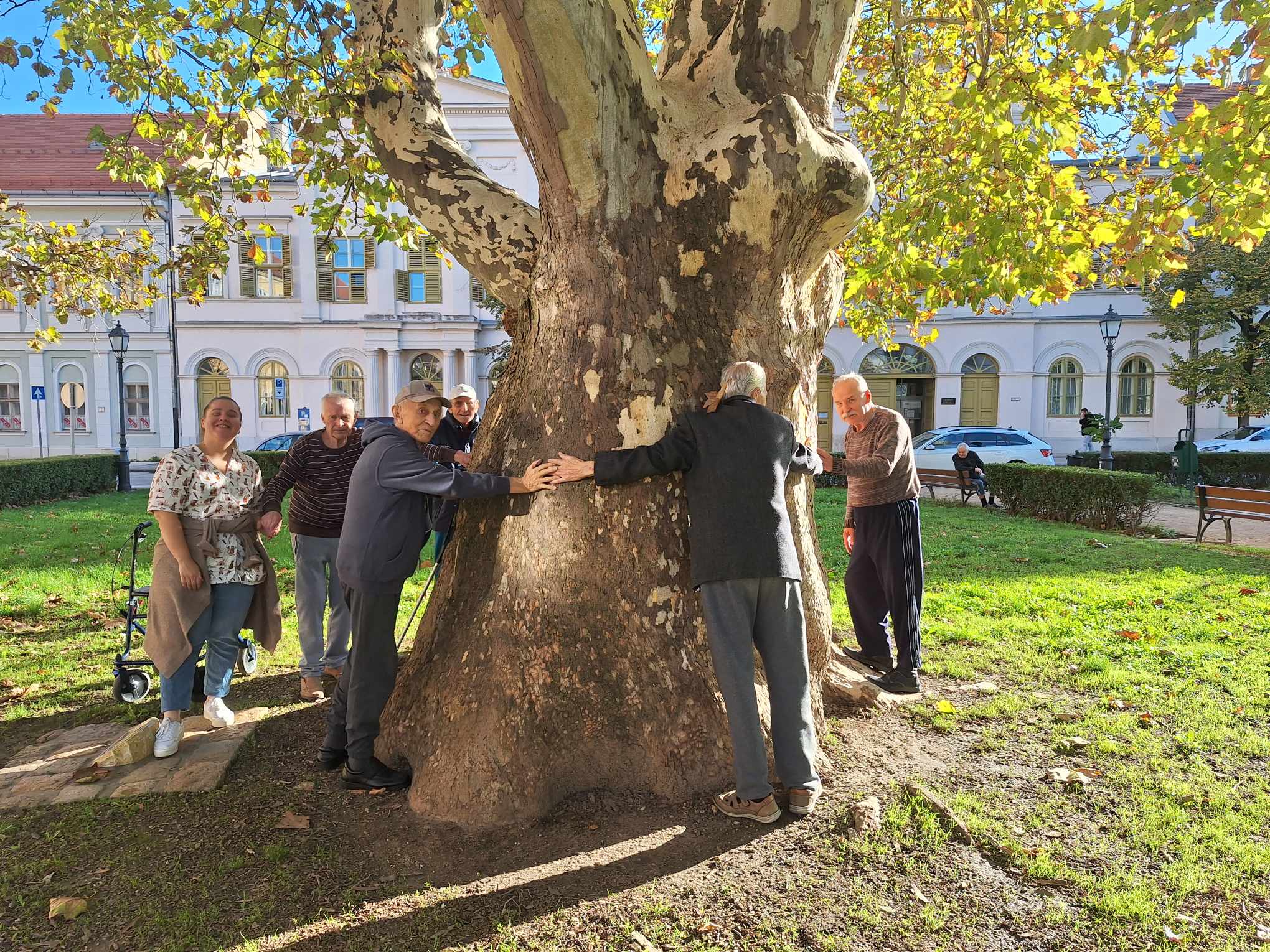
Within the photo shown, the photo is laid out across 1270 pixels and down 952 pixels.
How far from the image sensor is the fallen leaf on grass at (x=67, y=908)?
3.07 m

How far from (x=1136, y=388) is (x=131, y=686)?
3398cm

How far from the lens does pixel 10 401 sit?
32062 millimetres

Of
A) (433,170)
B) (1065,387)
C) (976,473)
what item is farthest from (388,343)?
(433,170)

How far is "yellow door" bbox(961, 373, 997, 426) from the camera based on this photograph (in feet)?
102

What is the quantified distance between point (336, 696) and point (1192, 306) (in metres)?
29.3

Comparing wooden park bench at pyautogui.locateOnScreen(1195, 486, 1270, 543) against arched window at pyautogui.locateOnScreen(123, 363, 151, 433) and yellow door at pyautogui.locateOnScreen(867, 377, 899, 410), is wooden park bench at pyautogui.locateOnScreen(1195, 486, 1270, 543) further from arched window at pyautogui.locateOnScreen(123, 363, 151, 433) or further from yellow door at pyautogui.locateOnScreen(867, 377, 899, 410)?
arched window at pyautogui.locateOnScreen(123, 363, 151, 433)

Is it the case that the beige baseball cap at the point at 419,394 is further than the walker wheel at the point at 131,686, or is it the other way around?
the walker wheel at the point at 131,686

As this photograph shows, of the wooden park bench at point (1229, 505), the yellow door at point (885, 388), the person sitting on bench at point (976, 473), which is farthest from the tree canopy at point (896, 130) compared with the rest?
the yellow door at point (885, 388)

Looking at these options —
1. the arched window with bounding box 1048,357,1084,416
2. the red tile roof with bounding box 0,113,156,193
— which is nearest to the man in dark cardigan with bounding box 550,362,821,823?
the arched window with bounding box 1048,357,1084,416

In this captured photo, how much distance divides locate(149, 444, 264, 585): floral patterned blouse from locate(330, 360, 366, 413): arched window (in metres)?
27.5

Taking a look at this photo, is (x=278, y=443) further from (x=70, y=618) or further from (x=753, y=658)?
(x=753, y=658)

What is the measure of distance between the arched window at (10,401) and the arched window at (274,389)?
31.4 ft

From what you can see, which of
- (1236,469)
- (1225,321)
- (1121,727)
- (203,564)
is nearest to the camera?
(203,564)

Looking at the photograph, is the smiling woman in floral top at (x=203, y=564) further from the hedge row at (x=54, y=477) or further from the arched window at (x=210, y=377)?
the arched window at (x=210, y=377)
